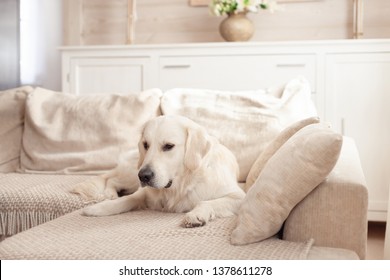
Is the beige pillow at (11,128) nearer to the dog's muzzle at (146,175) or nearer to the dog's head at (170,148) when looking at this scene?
the dog's head at (170,148)

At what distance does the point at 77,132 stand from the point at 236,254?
158 cm

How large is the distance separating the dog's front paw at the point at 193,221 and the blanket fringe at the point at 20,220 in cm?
69

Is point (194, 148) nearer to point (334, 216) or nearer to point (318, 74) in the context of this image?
point (334, 216)

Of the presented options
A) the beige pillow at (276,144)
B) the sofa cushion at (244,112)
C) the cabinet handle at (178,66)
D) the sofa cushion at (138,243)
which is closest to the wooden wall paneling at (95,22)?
the cabinet handle at (178,66)

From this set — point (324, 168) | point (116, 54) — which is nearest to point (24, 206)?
point (324, 168)

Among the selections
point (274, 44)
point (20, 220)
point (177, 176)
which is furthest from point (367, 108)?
point (20, 220)

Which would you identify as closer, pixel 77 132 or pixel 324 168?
pixel 324 168

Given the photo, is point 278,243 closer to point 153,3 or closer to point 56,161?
point 56,161

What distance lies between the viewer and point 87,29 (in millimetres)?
4473

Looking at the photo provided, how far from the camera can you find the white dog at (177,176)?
6.21 feet

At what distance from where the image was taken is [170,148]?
1.94 m

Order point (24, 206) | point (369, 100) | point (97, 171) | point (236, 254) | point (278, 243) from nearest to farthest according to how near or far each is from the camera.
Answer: point (236, 254) → point (278, 243) → point (24, 206) → point (97, 171) → point (369, 100)

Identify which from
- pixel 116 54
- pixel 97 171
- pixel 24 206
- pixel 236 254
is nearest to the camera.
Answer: pixel 236 254

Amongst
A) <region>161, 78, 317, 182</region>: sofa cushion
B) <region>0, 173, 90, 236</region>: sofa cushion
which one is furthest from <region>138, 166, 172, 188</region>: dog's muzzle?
<region>161, 78, 317, 182</region>: sofa cushion
